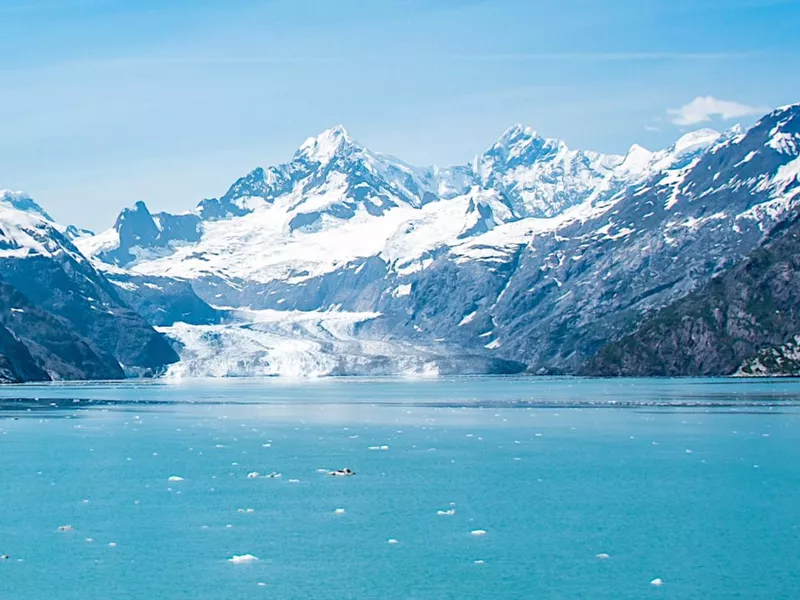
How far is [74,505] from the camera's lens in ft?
227

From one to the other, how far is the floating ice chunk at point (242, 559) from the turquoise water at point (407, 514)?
36cm

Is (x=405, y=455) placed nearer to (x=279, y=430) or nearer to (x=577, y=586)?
(x=279, y=430)

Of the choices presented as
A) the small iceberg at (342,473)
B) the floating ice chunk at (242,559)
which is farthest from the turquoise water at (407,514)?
the small iceberg at (342,473)

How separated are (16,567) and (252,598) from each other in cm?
1193

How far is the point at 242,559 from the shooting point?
5419cm

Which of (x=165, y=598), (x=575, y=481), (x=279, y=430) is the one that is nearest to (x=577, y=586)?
(x=165, y=598)

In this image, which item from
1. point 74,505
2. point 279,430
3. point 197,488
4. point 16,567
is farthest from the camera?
point 279,430

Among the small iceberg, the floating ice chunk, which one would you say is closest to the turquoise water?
the floating ice chunk

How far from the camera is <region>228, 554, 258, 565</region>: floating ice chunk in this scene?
176 ft

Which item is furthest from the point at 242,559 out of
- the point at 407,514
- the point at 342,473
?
the point at 342,473

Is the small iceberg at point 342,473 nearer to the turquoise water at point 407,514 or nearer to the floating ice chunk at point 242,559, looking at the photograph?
the turquoise water at point 407,514

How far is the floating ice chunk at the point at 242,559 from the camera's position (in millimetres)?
53719

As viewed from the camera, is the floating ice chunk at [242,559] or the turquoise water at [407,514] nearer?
the turquoise water at [407,514]

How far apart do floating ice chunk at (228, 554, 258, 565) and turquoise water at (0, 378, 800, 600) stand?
0.36 meters
